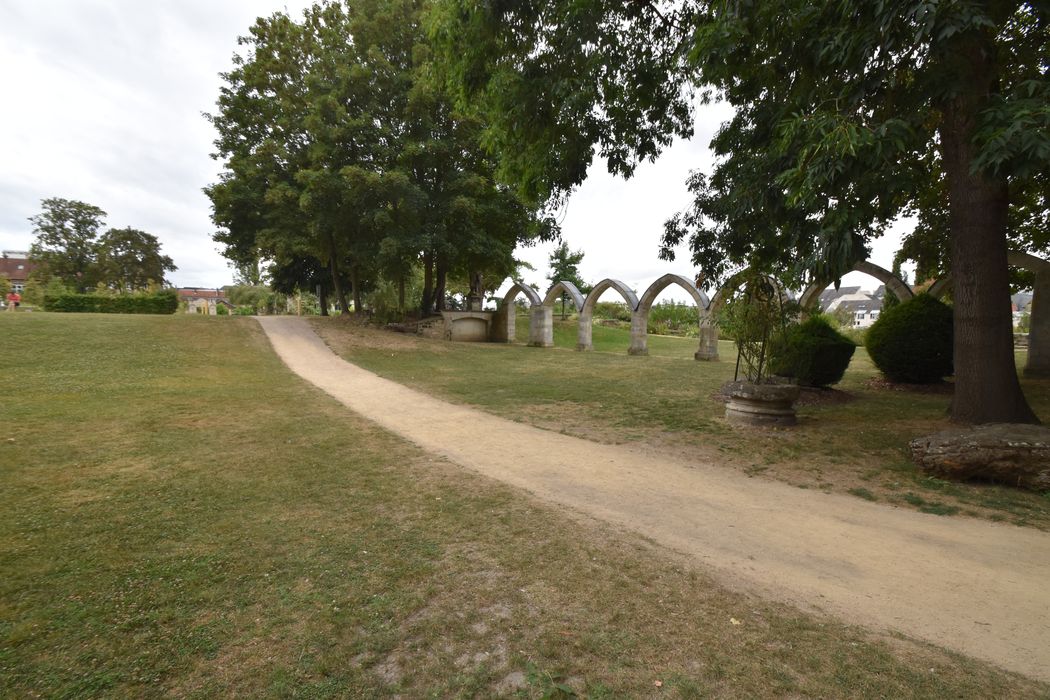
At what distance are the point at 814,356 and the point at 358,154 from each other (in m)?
18.1

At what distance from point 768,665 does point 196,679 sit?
8.52ft

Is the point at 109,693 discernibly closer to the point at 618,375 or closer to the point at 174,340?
the point at 618,375

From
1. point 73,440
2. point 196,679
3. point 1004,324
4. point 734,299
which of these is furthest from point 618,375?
point 196,679

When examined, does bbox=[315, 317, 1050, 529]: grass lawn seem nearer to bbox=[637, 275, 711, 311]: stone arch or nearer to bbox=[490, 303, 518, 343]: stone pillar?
bbox=[637, 275, 711, 311]: stone arch

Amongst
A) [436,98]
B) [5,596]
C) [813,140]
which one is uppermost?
[436,98]

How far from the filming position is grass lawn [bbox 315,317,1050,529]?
17.0ft

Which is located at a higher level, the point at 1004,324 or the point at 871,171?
the point at 871,171

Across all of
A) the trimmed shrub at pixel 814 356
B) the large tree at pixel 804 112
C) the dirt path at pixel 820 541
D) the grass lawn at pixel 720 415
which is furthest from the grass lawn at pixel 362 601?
the trimmed shrub at pixel 814 356

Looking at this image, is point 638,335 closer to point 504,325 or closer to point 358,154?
point 504,325

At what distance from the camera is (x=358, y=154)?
800 inches

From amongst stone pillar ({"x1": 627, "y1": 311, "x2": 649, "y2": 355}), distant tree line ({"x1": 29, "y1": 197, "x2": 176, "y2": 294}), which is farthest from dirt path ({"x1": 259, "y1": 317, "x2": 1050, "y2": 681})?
distant tree line ({"x1": 29, "y1": 197, "x2": 176, "y2": 294})

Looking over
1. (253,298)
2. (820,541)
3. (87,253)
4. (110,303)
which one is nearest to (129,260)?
(87,253)

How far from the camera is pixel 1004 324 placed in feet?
22.0

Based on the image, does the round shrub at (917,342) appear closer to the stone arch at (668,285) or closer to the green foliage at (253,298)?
the stone arch at (668,285)
